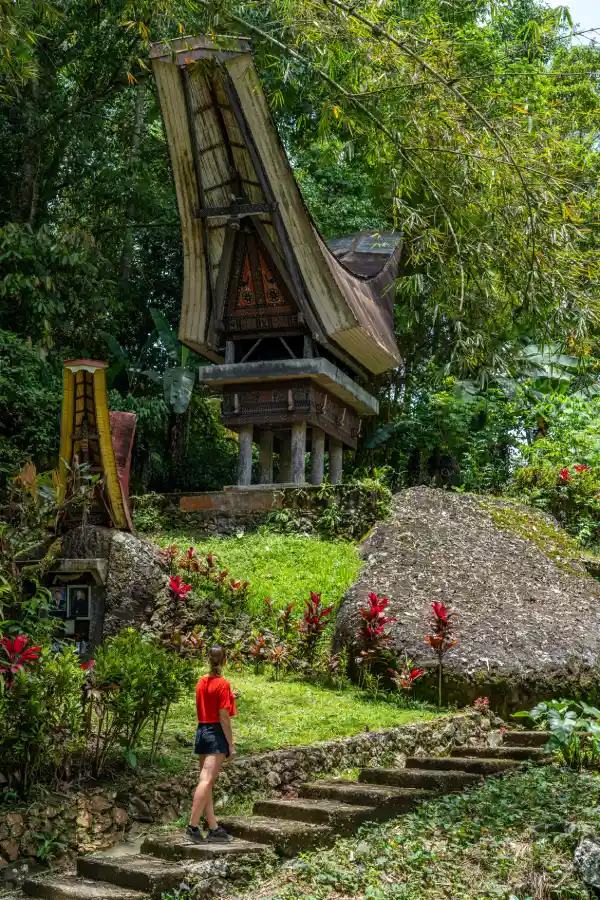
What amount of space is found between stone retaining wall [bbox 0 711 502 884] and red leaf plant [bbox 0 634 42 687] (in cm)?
75

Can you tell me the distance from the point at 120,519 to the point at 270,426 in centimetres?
541

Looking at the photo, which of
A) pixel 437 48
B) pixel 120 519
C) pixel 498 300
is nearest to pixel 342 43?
pixel 437 48

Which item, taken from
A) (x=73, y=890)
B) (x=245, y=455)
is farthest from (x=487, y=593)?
Answer: (x=73, y=890)

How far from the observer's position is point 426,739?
827 centimetres

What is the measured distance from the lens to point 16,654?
6.08 metres

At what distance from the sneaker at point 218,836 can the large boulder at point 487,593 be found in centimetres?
414

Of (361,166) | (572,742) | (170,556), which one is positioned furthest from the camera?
(361,166)

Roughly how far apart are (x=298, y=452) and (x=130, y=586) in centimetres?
470

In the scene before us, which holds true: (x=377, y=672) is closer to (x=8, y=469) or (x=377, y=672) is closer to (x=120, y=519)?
(x=120, y=519)

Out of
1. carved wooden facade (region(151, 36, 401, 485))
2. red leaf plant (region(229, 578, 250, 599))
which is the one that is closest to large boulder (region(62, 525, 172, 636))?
red leaf plant (region(229, 578, 250, 599))

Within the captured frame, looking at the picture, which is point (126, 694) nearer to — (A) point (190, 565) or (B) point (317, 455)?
(A) point (190, 565)

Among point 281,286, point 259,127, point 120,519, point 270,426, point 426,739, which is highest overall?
point 259,127

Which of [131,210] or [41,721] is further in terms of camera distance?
[131,210]

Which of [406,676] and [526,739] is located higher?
[406,676]
